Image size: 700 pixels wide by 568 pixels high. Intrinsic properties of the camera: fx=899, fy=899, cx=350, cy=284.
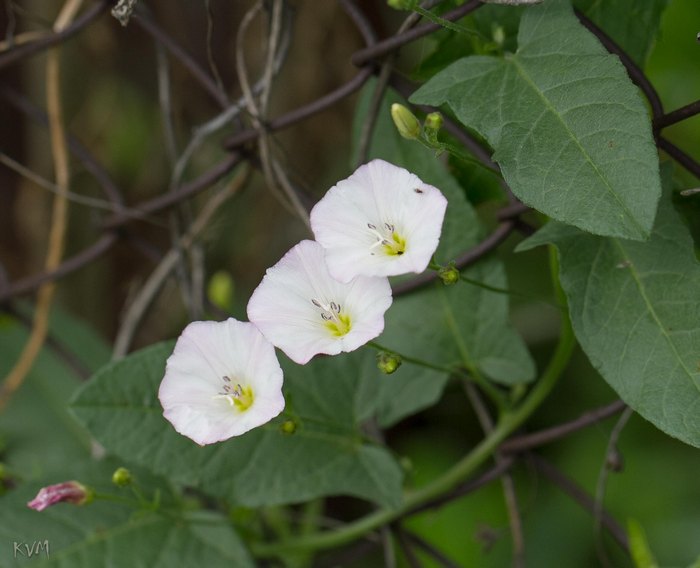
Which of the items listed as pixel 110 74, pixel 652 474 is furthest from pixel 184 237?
pixel 110 74

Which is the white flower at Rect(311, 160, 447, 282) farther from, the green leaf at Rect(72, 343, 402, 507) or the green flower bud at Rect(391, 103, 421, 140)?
the green leaf at Rect(72, 343, 402, 507)

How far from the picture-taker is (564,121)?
691mm

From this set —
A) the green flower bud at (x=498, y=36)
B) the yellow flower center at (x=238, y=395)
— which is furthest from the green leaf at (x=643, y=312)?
the yellow flower center at (x=238, y=395)

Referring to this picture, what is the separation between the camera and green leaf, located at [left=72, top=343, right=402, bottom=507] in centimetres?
93

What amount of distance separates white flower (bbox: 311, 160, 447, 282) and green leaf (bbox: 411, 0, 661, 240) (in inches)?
2.7

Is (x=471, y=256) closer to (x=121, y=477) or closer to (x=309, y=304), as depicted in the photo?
(x=309, y=304)

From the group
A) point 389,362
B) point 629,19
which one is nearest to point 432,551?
point 389,362

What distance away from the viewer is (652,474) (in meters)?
1.47

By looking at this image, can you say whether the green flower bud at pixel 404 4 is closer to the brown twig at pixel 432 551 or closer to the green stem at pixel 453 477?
the green stem at pixel 453 477

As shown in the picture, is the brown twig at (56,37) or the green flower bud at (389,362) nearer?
the green flower bud at (389,362)

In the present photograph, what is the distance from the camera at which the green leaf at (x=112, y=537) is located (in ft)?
3.15

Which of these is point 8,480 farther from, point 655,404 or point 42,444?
point 655,404

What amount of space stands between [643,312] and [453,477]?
36 cm

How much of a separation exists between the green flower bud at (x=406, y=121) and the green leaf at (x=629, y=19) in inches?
9.1
